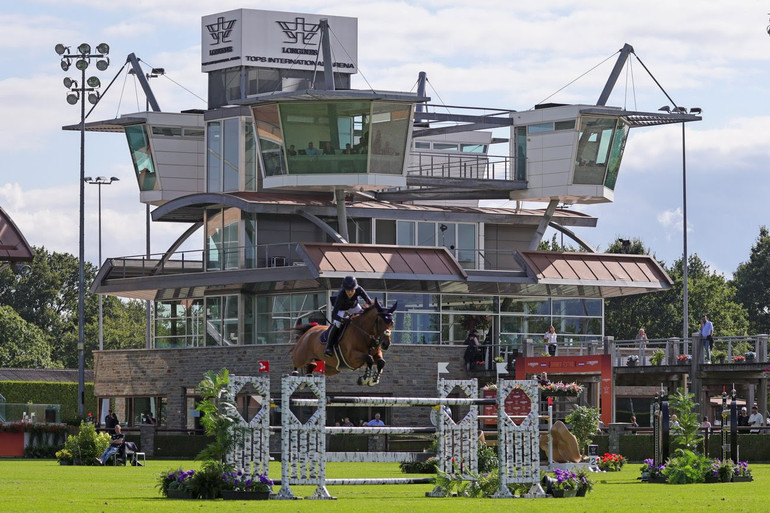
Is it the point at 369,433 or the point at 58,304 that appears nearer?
the point at 369,433

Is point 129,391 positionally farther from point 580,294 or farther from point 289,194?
point 580,294

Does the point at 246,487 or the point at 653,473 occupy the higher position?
the point at 246,487

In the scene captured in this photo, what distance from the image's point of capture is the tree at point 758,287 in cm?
11225

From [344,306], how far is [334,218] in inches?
1470

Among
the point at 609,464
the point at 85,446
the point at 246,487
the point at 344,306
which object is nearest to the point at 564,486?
the point at 344,306

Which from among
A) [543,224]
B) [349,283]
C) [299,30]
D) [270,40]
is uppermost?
[299,30]

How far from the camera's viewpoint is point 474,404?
27.4m

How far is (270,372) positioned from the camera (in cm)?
6000

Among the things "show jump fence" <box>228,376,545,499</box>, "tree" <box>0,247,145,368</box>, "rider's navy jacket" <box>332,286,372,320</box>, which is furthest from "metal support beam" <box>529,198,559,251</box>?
"tree" <box>0,247,145,368</box>

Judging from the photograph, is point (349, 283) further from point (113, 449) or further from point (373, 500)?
point (113, 449)

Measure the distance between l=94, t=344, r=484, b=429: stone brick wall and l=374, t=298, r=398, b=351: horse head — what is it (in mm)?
31273

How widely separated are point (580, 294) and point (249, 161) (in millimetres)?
15265

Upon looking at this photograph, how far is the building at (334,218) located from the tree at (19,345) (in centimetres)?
4408

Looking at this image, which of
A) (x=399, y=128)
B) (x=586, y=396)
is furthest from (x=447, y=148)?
(x=586, y=396)
